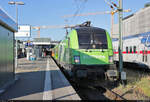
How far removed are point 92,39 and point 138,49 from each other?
6.95 metres

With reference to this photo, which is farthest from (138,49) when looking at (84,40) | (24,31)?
(24,31)

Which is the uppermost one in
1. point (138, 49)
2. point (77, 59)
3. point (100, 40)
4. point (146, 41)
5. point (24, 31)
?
point (24, 31)

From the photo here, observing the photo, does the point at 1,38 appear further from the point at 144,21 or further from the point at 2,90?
the point at 144,21

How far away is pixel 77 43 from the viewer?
9.88 metres

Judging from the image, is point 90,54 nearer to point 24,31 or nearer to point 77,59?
point 77,59

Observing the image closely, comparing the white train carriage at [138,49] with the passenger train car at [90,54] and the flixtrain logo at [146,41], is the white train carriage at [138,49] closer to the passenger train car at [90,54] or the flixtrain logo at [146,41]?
the flixtrain logo at [146,41]

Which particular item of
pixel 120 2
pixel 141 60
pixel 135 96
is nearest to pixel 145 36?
pixel 141 60

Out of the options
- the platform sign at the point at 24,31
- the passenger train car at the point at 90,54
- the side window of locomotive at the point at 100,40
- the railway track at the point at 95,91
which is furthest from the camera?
the platform sign at the point at 24,31

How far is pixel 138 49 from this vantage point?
15.9 meters

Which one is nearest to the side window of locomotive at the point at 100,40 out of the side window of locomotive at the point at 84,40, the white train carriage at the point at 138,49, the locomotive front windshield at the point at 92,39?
the locomotive front windshield at the point at 92,39

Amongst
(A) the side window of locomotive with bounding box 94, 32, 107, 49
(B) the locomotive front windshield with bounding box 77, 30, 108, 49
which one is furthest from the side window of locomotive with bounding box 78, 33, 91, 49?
(A) the side window of locomotive with bounding box 94, 32, 107, 49

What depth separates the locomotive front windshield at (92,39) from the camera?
9922 millimetres

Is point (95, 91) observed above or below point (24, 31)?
below

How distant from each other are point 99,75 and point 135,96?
1938 millimetres
